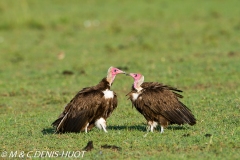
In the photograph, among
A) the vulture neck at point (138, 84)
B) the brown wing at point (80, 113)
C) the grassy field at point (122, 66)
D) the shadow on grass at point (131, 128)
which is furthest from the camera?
the shadow on grass at point (131, 128)

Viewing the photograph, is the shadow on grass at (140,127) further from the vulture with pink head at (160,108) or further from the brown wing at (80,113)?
the brown wing at (80,113)

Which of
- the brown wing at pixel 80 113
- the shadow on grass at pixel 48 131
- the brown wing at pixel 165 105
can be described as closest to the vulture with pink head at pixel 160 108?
the brown wing at pixel 165 105

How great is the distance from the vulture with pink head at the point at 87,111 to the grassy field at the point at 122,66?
15 cm

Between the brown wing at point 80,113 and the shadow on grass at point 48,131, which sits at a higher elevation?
the brown wing at point 80,113

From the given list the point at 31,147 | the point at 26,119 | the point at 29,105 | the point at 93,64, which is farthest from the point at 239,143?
the point at 93,64

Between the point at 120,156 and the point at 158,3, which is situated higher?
the point at 158,3

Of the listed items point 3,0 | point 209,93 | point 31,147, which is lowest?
point 31,147

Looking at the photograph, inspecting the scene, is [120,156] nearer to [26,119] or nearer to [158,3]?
[26,119]

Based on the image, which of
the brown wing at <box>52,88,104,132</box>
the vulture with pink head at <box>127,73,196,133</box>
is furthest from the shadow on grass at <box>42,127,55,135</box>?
A: the vulture with pink head at <box>127,73,196,133</box>

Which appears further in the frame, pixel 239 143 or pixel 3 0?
A: pixel 3 0

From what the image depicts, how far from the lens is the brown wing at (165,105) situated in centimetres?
879

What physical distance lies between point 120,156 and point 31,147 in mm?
1421

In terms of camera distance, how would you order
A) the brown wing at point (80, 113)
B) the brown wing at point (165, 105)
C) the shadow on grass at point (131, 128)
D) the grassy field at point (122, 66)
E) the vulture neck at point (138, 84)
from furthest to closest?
the shadow on grass at point (131, 128), the vulture neck at point (138, 84), the brown wing at point (80, 113), the brown wing at point (165, 105), the grassy field at point (122, 66)

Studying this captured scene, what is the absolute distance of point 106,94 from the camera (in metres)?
9.02
